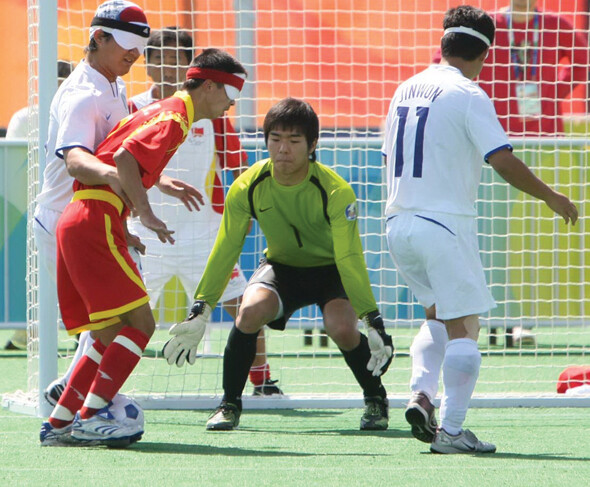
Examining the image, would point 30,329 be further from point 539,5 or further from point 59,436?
point 539,5

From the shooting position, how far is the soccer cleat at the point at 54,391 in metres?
5.64

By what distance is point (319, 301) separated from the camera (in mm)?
5668

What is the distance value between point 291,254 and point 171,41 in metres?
1.67

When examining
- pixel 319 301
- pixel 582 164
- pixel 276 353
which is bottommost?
pixel 276 353

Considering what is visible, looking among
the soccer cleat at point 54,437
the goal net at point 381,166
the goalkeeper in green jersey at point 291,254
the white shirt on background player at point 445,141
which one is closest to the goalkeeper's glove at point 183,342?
the goalkeeper in green jersey at point 291,254

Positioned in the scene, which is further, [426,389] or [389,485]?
[426,389]

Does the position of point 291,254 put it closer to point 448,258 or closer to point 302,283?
point 302,283

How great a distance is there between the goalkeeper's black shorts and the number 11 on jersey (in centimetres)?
85

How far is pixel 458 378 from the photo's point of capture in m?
4.71

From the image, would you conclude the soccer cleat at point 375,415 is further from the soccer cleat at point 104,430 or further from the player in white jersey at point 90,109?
the player in white jersey at point 90,109

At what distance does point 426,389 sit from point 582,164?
384cm

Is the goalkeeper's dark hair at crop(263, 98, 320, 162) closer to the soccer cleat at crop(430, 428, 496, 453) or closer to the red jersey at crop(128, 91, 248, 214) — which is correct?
the red jersey at crop(128, 91, 248, 214)

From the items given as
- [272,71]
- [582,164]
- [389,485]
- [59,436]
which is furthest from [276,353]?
[389,485]

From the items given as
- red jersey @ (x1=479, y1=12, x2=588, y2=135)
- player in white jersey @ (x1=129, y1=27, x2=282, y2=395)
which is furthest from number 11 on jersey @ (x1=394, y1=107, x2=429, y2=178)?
red jersey @ (x1=479, y1=12, x2=588, y2=135)
